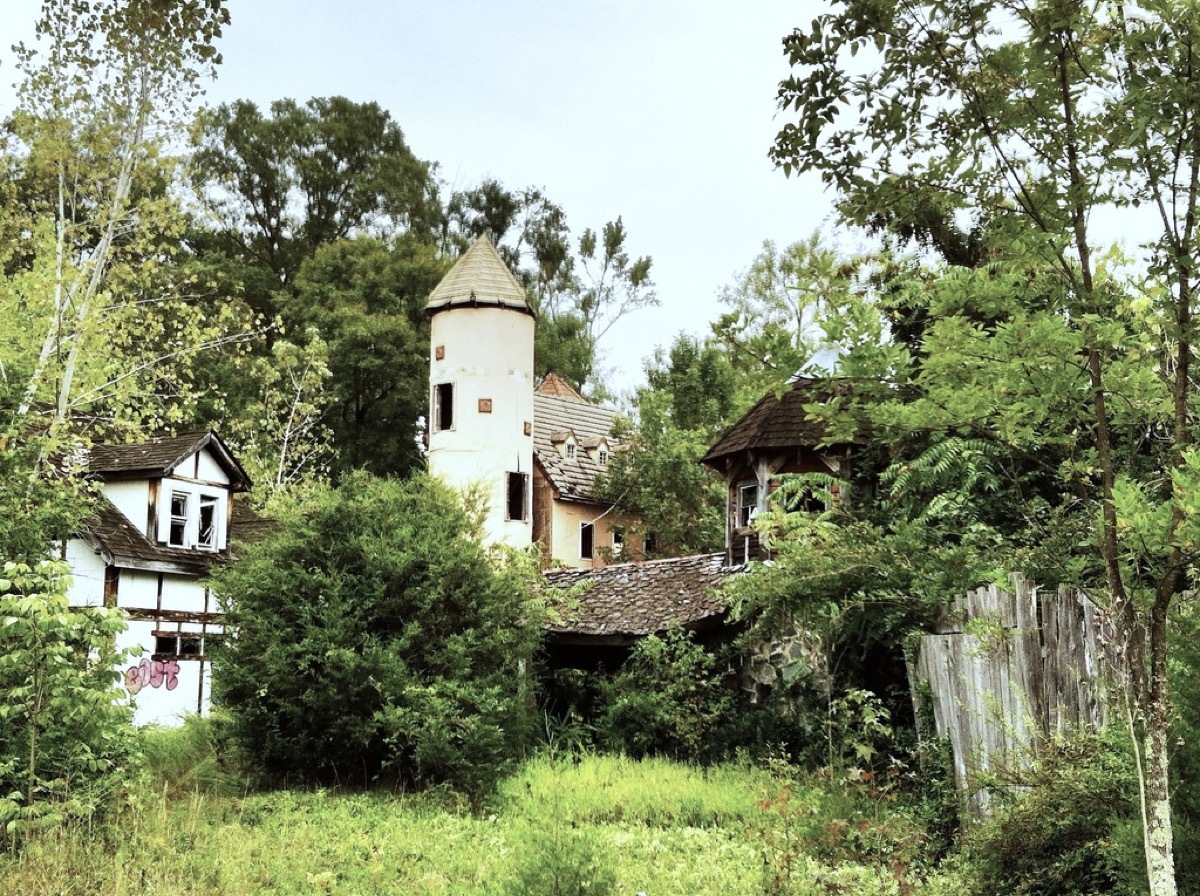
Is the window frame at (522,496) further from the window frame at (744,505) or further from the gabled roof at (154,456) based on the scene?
the window frame at (744,505)

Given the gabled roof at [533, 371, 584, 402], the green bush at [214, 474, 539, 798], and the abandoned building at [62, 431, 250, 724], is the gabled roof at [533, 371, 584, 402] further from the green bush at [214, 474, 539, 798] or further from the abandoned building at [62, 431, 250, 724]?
the green bush at [214, 474, 539, 798]

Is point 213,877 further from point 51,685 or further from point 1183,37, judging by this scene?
point 1183,37

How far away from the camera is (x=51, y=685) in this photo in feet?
27.5

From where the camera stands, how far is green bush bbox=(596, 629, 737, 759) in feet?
52.2

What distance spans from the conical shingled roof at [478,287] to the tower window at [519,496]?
14.2 feet

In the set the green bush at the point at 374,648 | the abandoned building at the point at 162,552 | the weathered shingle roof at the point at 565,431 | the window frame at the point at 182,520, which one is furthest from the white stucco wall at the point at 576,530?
the green bush at the point at 374,648

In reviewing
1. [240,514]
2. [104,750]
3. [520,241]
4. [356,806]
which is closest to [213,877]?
[104,750]

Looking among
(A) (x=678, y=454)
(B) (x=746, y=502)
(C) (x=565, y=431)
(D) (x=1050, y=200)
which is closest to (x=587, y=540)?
(C) (x=565, y=431)

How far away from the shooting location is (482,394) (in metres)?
29.3

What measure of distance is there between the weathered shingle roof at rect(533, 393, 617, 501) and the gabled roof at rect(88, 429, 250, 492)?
9980 mm

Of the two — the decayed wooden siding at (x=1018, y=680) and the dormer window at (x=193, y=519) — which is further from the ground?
the dormer window at (x=193, y=519)

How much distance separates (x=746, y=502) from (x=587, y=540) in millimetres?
15881

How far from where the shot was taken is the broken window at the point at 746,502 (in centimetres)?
1892

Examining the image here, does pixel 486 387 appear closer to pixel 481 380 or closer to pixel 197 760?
pixel 481 380
